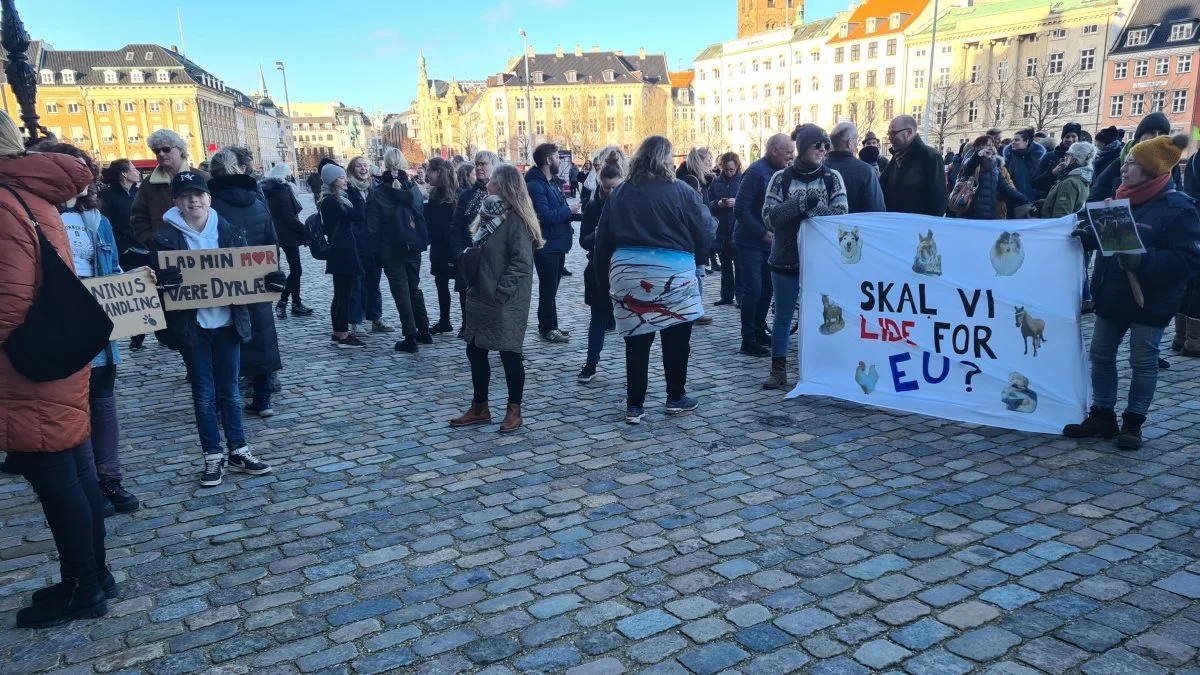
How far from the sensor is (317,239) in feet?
28.1

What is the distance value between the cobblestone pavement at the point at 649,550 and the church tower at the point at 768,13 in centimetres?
10723

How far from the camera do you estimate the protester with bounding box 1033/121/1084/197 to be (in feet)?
35.6

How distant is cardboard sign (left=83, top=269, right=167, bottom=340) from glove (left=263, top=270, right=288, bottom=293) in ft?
2.23

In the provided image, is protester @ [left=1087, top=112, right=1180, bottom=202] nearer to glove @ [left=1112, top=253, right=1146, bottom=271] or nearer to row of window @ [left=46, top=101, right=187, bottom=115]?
glove @ [left=1112, top=253, right=1146, bottom=271]

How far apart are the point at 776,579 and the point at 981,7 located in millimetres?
79743

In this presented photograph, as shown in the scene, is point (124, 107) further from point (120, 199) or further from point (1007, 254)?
point (1007, 254)

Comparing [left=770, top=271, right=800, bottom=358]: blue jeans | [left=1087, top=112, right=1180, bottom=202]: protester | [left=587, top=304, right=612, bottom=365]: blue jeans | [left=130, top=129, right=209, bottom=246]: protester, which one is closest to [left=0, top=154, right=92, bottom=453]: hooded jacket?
[left=130, top=129, right=209, bottom=246]: protester

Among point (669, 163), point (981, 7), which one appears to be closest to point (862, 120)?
point (981, 7)

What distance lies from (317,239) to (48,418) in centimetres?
543

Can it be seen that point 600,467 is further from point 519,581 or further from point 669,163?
point 669,163

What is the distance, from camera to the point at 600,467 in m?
5.25

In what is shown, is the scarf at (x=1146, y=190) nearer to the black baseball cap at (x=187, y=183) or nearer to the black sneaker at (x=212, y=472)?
the black baseball cap at (x=187, y=183)

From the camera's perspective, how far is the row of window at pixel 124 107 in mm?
93688

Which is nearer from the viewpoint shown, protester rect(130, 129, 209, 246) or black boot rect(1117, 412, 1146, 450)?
black boot rect(1117, 412, 1146, 450)
